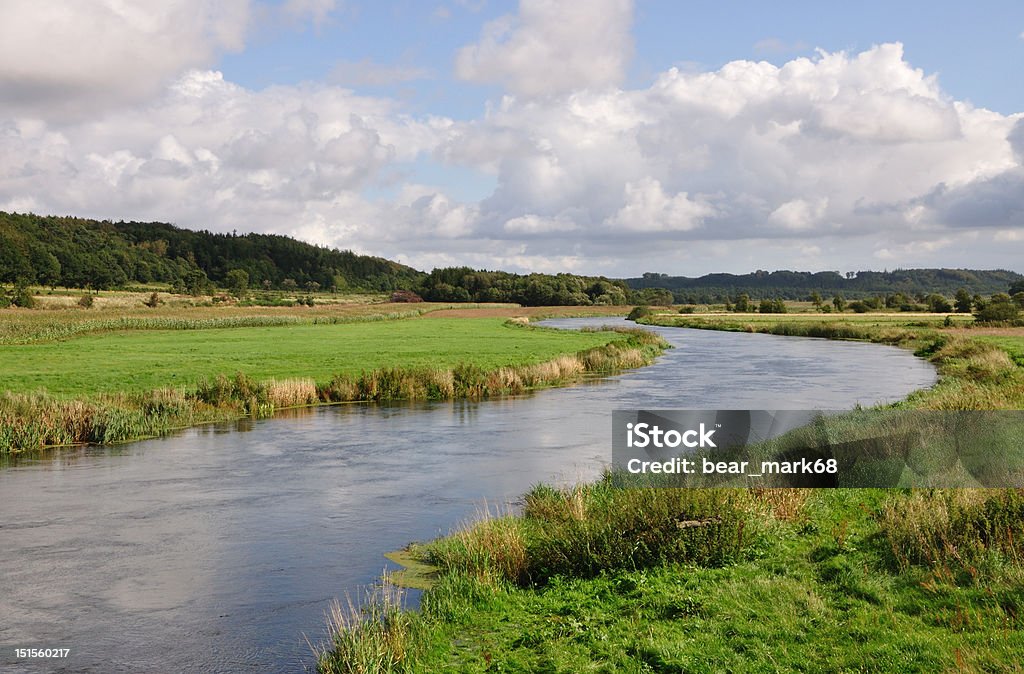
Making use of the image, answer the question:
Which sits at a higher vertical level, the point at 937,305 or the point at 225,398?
the point at 937,305

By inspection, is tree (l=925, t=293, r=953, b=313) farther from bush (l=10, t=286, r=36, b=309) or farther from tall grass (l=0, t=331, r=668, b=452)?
bush (l=10, t=286, r=36, b=309)

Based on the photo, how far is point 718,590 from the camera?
1116cm

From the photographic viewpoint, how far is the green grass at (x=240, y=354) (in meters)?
39.8

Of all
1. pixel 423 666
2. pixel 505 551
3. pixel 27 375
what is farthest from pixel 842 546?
pixel 27 375

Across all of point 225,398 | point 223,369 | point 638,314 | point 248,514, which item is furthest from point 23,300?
point 248,514

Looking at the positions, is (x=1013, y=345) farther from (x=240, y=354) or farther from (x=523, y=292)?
(x=523, y=292)

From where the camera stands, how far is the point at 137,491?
795 inches

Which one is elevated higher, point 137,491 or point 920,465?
point 920,465

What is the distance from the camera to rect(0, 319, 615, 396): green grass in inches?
1565

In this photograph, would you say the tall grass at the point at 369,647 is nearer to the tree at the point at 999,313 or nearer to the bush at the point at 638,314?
the tree at the point at 999,313

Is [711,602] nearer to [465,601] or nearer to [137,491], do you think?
[465,601]

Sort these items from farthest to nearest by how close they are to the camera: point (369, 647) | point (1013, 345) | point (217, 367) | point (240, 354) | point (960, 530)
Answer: point (1013, 345) → point (240, 354) → point (217, 367) → point (960, 530) → point (369, 647)

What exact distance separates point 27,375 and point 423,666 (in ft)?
123

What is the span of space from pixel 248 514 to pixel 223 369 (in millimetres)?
28146
